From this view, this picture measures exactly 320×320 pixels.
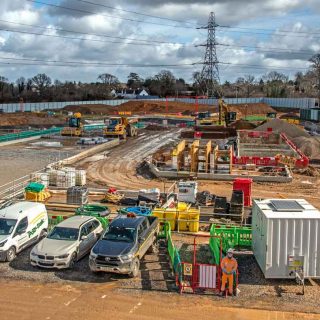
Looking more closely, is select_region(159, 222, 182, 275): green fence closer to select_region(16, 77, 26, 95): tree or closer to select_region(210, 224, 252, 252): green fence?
select_region(210, 224, 252, 252): green fence

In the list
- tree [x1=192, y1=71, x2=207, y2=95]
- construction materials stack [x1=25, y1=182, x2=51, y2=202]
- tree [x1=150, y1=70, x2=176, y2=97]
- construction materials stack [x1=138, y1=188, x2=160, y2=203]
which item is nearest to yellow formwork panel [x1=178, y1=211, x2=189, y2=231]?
construction materials stack [x1=138, y1=188, x2=160, y2=203]

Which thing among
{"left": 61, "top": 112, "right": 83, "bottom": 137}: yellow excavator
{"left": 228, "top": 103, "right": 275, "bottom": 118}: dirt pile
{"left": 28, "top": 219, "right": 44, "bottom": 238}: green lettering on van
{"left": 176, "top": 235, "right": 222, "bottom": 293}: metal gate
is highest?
{"left": 228, "top": 103, "right": 275, "bottom": 118}: dirt pile

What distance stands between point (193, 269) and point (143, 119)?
7668cm

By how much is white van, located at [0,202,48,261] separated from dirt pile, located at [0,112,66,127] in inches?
2389

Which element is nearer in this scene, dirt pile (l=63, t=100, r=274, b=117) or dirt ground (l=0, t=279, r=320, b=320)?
dirt ground (l=0, t=279, r=320, b=320)

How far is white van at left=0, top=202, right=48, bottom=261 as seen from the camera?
640 inches

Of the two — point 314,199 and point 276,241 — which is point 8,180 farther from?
point 276,241

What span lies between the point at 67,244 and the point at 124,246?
6.72 ft

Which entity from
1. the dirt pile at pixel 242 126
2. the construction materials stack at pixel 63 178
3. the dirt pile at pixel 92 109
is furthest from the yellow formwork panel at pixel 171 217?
the dirt pile at pixel 92 109

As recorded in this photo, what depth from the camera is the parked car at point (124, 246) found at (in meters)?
14.5

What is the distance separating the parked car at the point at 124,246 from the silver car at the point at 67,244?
102 cm

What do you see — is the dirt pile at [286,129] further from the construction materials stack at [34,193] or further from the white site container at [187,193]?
the construction materials stack at [34,193]

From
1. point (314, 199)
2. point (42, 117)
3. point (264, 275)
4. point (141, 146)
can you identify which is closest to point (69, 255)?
point (264, 275)

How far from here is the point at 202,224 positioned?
71.1 feet
